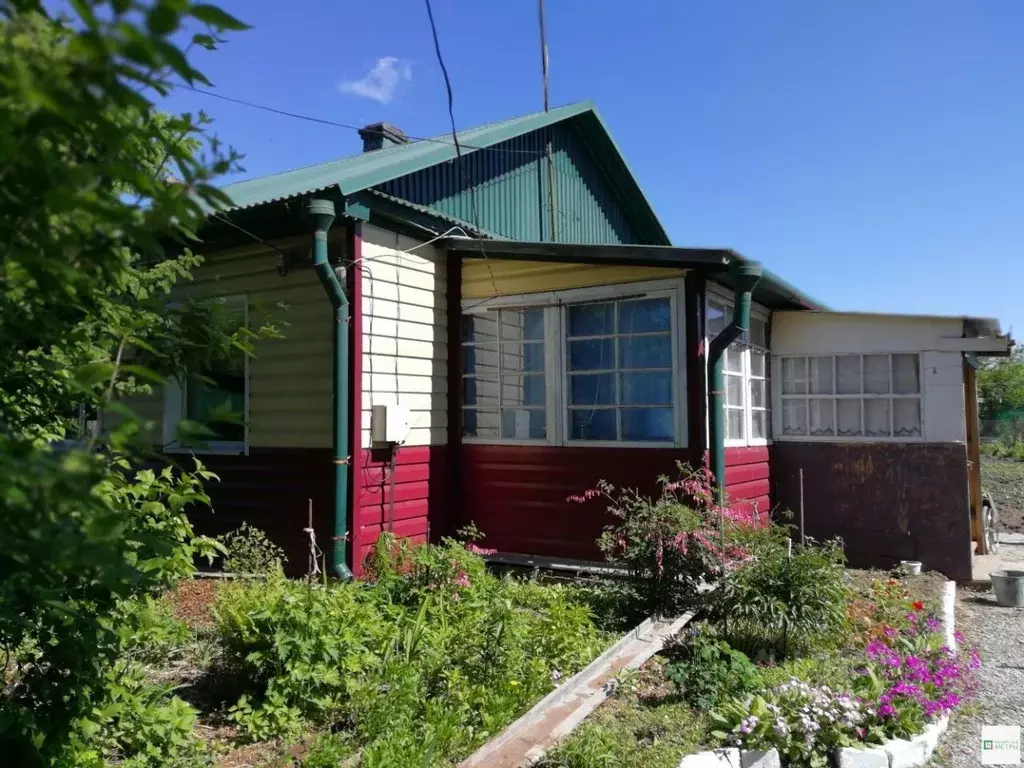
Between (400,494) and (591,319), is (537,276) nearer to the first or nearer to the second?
(591,319)

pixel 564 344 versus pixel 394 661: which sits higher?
pixel 564 344

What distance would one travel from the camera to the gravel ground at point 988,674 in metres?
4.07

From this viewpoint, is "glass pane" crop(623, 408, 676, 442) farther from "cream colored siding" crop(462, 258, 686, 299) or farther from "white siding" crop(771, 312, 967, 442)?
"white siding" crop(771, 312, 967, 442)

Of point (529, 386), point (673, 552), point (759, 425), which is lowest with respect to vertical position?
point (673, 552)

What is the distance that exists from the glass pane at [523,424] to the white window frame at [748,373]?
1733 millimetres

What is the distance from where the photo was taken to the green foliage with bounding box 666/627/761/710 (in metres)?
4.28

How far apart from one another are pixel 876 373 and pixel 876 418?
0.49 meters

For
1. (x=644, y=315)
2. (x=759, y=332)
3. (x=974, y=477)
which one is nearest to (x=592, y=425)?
(x=644, y=315)

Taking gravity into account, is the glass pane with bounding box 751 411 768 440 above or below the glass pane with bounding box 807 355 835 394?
below

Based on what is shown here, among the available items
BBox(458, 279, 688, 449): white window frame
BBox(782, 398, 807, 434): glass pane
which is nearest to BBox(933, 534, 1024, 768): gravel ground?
BBox(782, 398, 807, 434): glass pane

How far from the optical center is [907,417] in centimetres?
808

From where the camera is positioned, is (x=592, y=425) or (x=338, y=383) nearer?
(x=338, y=383)

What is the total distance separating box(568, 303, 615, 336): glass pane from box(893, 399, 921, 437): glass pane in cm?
339

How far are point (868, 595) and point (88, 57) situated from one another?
22.5 feet
